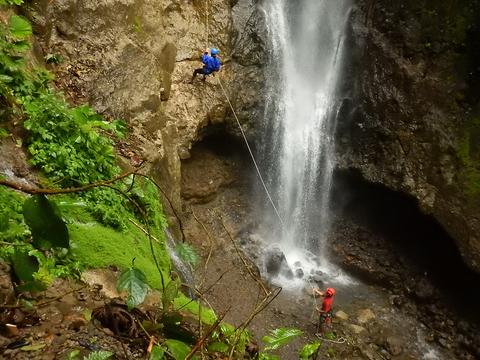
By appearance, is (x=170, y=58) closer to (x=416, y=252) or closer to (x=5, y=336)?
(x=5, y=336)

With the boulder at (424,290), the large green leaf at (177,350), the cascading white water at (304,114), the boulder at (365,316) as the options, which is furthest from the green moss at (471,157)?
the large green leaf at (177,350)

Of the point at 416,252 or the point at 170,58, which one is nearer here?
the point at 170,58

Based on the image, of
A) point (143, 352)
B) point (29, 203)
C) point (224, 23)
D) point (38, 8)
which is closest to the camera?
point (29, 203)

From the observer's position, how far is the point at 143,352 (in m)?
2.25

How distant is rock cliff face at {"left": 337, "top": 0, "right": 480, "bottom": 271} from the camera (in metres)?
8.66

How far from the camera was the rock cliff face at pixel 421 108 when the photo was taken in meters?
8.66

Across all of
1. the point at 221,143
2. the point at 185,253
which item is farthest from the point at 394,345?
the point at 185,253

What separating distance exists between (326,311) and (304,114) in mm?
5644

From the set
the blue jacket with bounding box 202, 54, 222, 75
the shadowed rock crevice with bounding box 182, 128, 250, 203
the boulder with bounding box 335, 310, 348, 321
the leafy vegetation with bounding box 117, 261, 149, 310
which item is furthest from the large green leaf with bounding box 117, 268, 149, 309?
the shadowed rock crevice with bounding box 182, 128, 250, 203

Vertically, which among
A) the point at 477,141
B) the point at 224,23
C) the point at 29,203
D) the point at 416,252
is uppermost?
the point at 224,23

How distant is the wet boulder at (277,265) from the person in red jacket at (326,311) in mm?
1582

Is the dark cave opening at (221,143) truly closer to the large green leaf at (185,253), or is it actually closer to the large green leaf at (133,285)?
the large green leaf at (185,253)

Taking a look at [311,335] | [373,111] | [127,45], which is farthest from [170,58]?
[311,335]

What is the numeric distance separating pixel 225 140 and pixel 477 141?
6.24 meters
